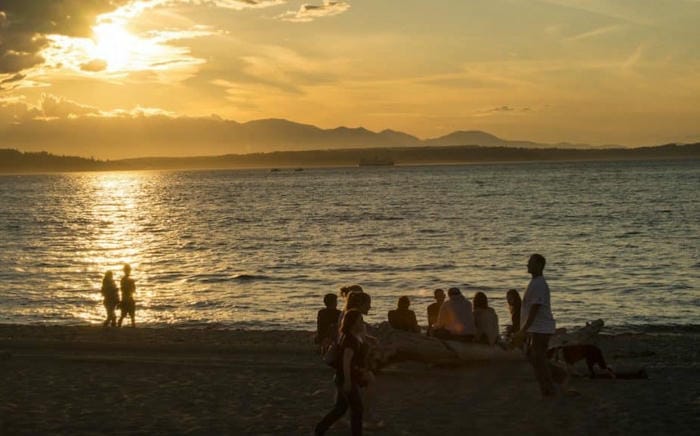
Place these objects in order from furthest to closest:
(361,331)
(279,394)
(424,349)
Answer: (424,349) < (279,394) < (361,331)

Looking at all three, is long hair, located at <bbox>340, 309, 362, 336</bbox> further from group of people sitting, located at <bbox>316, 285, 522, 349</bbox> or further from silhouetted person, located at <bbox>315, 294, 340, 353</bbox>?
group of people sitting, located at <bbox>316, 285, 522, 349</bbox>

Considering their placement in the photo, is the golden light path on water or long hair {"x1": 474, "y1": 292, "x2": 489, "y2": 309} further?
the golden light path on water

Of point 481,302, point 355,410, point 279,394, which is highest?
point 481,302

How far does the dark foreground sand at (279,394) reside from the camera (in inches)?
421

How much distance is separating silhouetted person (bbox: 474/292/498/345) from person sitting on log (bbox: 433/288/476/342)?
0.35ft

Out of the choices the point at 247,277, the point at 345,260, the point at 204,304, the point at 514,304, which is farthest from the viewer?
the point at 345,260

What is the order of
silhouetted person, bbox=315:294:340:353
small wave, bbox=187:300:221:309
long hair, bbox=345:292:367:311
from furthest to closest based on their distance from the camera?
small wave, bbox=187:300:221:309, silhouetted person, bbox=315:294:340:353, long hair, bbox=345:292:367:311

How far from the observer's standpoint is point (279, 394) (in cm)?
1270

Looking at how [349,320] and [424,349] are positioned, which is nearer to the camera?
[349,320]

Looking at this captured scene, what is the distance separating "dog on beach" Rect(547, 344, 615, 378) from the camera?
510 inches

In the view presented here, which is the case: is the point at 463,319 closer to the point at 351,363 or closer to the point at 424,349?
the point at 424,349

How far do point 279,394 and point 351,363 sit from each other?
12.9ft

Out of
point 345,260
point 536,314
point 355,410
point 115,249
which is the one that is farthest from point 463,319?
point 115,249

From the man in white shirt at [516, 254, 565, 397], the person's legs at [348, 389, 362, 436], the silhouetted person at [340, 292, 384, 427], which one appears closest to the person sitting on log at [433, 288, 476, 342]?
the man in white shirt at [516, 254, 565, 397]
